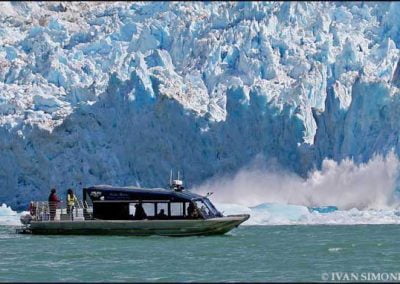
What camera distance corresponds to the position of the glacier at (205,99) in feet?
138

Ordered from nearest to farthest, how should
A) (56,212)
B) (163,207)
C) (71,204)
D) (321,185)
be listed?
(163,207) → (71,204) → (56,212) → (321,185)

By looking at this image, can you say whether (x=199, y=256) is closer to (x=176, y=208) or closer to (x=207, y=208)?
(x=176, y=208)

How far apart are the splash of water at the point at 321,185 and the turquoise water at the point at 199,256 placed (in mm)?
12623

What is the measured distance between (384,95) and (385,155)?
2.53 metres

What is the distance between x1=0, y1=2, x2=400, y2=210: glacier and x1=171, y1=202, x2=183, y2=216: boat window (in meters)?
16.4

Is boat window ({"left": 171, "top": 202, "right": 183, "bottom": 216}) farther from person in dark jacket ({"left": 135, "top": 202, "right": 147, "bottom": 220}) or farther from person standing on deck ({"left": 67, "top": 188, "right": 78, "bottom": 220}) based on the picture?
person standing on deck ({"left": 67, "top": 188, "right": 78, "bottom": 220})

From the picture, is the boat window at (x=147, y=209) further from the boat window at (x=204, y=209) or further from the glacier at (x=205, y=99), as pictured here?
the glacier at (x=205, y=99)

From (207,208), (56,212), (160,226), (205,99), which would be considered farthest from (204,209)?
(205,99)

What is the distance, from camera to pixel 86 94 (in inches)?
1844

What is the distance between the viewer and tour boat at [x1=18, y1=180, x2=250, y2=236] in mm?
24094

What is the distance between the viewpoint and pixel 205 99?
154ft

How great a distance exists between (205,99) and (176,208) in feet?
74.6

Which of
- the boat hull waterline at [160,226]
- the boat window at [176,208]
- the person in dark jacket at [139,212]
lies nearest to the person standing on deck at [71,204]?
the boat hull waterline at [160,226]

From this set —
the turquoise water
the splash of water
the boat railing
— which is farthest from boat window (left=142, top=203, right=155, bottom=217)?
the splash of water
